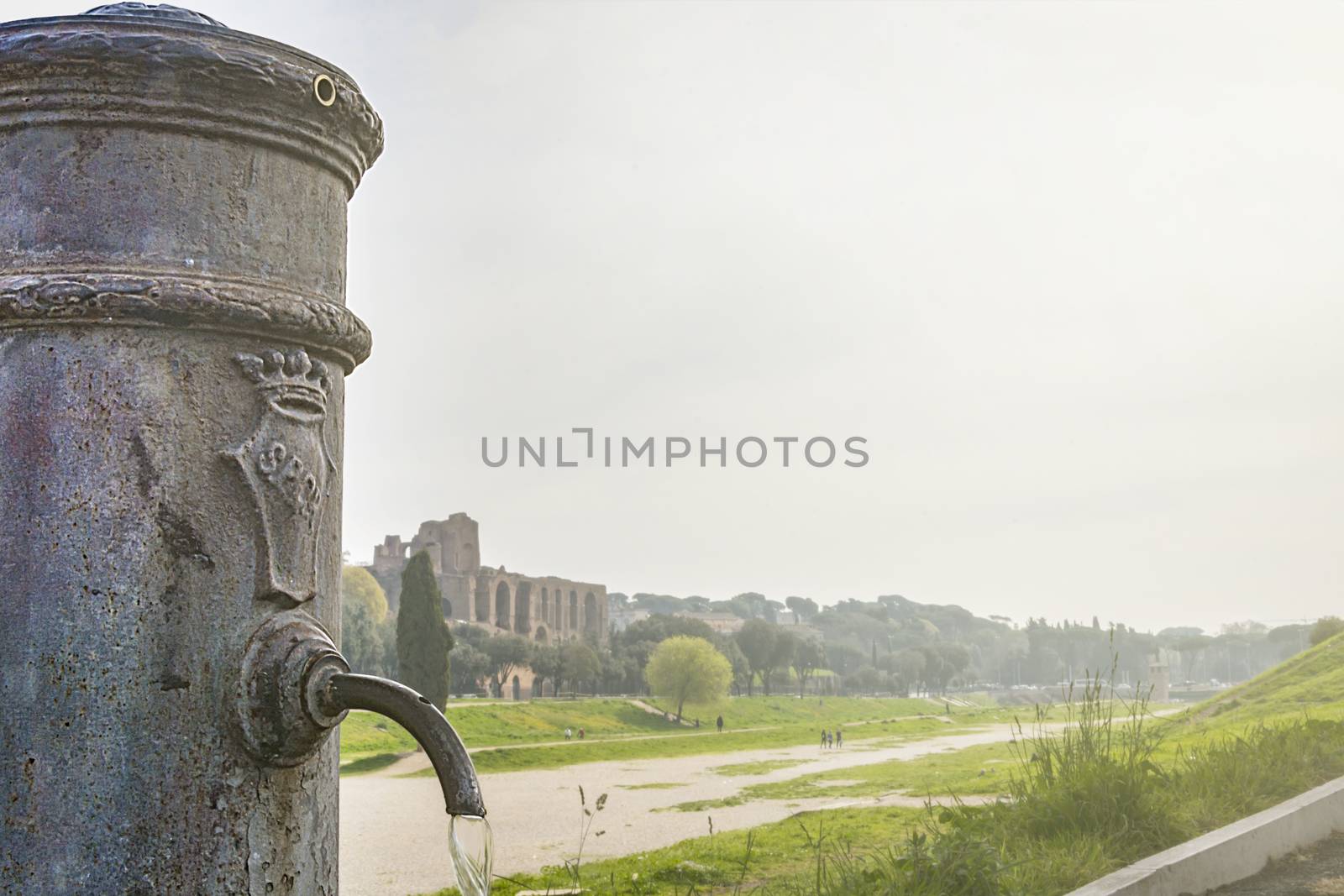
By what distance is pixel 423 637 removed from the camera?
35.8 m

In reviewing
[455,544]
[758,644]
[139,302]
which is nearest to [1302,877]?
[139,302]

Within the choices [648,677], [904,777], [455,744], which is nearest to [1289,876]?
[455,744]

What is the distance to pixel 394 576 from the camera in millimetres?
76000

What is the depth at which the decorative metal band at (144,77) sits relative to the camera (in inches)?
57.9

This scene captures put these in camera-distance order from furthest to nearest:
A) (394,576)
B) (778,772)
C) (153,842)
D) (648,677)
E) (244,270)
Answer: (394,576) → (648,677) → (778,772) → (244,270) → (153,842)

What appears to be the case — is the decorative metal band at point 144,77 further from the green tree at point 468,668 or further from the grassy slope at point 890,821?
the green tree at point 468,668

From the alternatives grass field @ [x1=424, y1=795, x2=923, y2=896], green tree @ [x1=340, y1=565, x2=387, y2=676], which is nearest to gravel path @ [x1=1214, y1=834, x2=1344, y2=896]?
grass field @ [x1=424, y1=795, x2=923, y2=896]

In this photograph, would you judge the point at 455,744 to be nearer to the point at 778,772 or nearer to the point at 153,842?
the point at 153,842

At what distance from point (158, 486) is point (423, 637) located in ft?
116

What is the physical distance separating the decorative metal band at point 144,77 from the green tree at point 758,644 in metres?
67.9

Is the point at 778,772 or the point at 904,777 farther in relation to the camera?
the point at 778,772

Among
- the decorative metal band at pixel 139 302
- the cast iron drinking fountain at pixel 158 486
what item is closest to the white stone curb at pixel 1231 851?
the cast iron drinking fountain at pixel 158 486

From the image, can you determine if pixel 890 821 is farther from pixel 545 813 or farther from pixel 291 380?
pixel 291 380

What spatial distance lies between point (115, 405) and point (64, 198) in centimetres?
28
